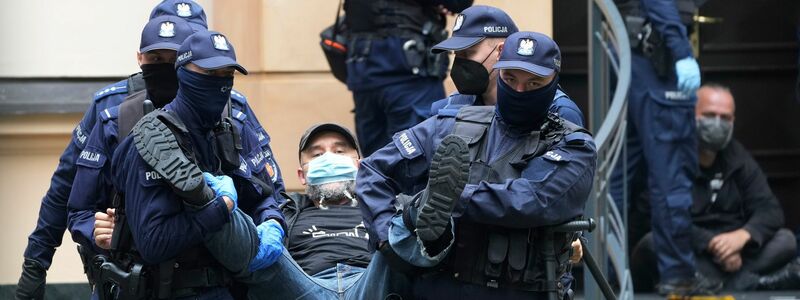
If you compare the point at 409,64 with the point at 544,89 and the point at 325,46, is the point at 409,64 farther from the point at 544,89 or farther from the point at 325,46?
the point at 544,89

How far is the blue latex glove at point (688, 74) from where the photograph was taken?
773 centimetres

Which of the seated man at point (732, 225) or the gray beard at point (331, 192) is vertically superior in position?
the gray beard at point (331, 192)

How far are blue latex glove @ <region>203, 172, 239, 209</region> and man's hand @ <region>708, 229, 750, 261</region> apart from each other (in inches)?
148

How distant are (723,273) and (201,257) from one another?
3832 millimetres

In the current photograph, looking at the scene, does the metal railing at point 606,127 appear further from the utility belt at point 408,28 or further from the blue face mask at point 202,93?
the blue face mask at point 202,93

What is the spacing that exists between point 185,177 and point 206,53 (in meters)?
0.44

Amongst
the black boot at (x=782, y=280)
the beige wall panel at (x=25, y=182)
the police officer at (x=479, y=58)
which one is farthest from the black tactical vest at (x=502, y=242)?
the beige wall panel at (x=25, y=182)

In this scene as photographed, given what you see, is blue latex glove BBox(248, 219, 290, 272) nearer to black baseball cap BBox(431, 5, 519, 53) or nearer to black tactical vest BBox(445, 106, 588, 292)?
black tactical vest BBox(445, 106, 588, 292)

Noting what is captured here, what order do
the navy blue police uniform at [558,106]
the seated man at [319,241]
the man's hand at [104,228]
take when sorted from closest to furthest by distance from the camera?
the seated man at [319,241] < the man's hand at [104,228] < the navy blue police uniform at [558,106]

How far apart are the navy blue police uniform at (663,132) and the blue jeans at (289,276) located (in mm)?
2740

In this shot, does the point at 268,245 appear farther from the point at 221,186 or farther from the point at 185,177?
the point at 185,177

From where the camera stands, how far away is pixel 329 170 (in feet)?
19.4

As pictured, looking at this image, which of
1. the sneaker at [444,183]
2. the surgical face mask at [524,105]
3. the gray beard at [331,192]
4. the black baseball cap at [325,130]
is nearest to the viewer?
the sneaker at [444,183]

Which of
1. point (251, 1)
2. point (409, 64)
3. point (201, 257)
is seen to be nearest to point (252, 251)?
point (201, 257)
